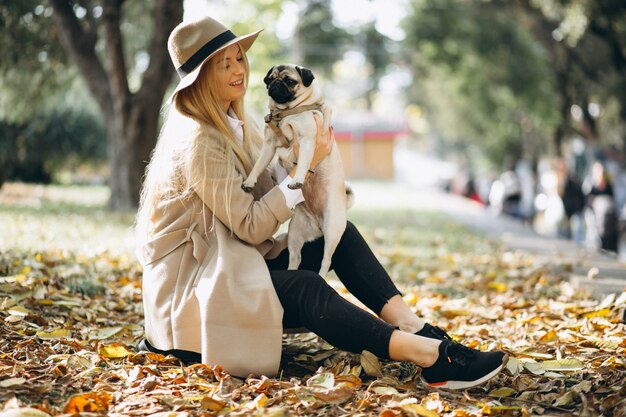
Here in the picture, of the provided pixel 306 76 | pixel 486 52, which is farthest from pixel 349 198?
pixel 486 52

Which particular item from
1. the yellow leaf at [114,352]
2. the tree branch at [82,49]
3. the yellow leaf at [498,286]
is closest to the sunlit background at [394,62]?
the tree branch at [82,49]

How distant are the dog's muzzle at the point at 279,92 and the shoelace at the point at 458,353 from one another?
1500 millimetres

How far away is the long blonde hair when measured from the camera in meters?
3.14

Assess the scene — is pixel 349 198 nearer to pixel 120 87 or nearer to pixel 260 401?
pixel 260 401

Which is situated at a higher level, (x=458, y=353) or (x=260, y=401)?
(x=458, y=353)

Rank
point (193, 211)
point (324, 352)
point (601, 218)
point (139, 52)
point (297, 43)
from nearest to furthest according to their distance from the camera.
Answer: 1. point (193, 211)
2. point (324, 352)
3. point (601, 218)
4. point (139, 52)
5. point (297, 43)

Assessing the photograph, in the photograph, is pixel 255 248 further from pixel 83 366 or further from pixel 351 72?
pixel 351 72

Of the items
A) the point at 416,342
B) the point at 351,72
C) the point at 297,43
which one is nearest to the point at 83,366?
the point at 416,342

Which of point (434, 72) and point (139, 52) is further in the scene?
point (434, 72)

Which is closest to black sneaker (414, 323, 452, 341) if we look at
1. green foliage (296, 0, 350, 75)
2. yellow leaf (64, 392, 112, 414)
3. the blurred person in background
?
yellow leaf (64, 392, 112, 414)

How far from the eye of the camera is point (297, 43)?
111 ft

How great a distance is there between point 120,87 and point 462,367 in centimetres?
849

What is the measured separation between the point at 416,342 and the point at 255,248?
0.86m

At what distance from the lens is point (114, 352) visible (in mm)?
3240
